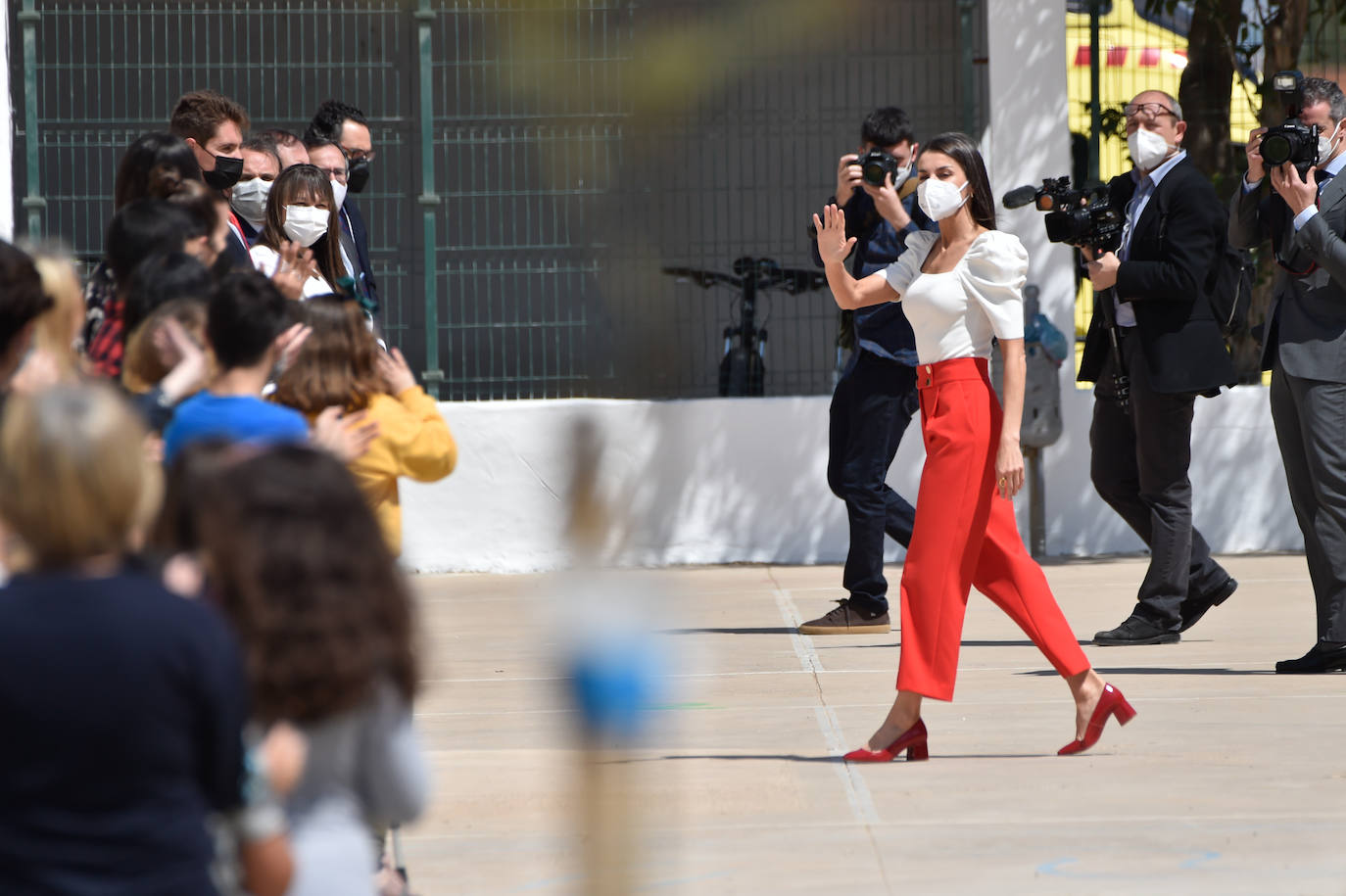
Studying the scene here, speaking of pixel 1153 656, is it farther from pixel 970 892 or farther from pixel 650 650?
pixel 650 650

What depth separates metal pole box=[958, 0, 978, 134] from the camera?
1113 cm

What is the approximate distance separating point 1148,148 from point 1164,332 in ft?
2.48

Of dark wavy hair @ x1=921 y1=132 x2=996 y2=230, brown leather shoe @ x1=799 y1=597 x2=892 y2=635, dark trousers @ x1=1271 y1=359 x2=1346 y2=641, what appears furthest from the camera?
brown leather shoe @ x1=799 y1=597 x2=892 y2=635

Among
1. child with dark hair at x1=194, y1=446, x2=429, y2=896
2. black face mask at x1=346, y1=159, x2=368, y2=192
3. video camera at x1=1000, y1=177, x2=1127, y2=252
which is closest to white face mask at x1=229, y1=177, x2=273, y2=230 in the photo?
black face mask at x1=346, y1=159, x2=368, y2=192

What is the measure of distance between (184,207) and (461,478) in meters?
6.56

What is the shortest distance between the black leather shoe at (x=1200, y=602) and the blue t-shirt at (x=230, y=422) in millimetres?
5219

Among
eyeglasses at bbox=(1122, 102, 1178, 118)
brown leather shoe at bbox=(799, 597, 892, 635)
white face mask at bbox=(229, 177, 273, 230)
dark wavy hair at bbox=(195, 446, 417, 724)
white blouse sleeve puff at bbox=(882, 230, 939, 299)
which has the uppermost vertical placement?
eyeglasses at bbox=(1122, 102, 1178, 118)

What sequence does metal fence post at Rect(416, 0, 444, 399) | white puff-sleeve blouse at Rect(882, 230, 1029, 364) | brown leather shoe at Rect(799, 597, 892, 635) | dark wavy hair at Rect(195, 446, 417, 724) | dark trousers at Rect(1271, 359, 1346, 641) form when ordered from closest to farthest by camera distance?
dark wavy hair at Rect(195, 446, 417, 724), white puff-sleeve blouse at Rect(882, 230, 1029, 364), dark trousers at Rect(1271, 359, 1346, 641), brown leather shoe at Rect(799, 597, 892, 635), metal fence post at Rect(416, 0, 444, 399)

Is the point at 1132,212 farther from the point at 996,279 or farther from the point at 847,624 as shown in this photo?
the point at 996,279

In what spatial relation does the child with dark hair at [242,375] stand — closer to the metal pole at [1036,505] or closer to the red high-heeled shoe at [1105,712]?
the red high-heeled shoe at [1105,712]

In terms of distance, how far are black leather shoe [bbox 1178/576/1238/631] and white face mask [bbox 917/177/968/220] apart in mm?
2940

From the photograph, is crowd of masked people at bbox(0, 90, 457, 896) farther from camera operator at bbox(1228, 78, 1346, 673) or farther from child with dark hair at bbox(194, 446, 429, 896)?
camera operator at bbox(1228, 78, 1346, 673)

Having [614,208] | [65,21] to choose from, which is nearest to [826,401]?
[614,208]

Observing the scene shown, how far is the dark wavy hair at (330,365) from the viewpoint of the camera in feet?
13.4
